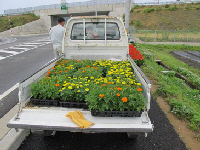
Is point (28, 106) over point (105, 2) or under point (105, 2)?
under

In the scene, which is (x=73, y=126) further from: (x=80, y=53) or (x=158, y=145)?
(x=80, y=53)

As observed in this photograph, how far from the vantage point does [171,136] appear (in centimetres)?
367

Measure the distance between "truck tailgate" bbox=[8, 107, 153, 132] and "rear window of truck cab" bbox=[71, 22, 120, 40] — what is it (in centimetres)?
305

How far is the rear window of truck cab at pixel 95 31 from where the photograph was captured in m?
5.42

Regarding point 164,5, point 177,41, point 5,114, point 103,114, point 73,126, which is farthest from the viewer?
point 164,5

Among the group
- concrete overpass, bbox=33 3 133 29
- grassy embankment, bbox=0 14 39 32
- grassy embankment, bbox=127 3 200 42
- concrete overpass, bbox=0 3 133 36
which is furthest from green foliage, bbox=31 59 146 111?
concrete overpass, bbox=33 3 133 29

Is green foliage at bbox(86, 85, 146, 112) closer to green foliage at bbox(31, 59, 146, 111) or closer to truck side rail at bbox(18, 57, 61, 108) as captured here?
green foliage at bbox(31, 59, 146, 111)

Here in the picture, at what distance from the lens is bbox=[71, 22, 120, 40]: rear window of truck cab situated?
17.8 feet

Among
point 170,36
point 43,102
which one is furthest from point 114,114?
point 170,36

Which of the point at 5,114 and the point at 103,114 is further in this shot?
the point at 5,114

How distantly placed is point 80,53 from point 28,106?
259 centimetres

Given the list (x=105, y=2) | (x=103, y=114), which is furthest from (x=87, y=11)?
(x=103, y=114)

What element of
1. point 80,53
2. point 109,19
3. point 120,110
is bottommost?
point 120,110

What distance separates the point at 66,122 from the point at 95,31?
11.3 ft
